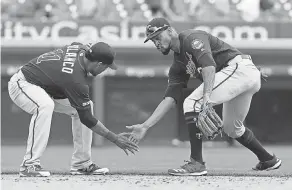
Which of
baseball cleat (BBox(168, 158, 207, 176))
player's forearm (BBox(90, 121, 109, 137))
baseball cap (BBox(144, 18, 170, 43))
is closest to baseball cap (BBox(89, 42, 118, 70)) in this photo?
baseball cap (BBox(144, 18, 170, 43))

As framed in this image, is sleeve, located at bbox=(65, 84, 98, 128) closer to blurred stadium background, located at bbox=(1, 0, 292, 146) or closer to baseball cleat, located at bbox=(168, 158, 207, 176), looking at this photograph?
baseball cleat, located at bbox=(168, 158, 207, 176)

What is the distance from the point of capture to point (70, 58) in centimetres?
618

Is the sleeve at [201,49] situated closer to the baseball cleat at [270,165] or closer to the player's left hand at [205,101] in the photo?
the player's left hand at [205,101]

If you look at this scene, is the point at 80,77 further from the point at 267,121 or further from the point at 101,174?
the point at 267,121

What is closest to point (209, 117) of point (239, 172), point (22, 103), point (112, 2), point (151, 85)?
point (239, 172)

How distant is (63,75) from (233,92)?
5.25 ft

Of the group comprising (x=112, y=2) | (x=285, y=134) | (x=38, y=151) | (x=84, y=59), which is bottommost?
(x=285, y=134)

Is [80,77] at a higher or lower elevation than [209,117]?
higher

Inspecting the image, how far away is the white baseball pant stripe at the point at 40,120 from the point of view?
6.13 meters

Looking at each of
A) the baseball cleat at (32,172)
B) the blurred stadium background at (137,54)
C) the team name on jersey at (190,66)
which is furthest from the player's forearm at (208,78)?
the blurred stadium background at (137,54)

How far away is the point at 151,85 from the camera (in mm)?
13266

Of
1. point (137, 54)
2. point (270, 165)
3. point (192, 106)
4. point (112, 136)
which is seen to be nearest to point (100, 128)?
point (112, 136)

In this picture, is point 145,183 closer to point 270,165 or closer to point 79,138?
point 79,138

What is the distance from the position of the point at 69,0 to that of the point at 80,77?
8.29 metres
